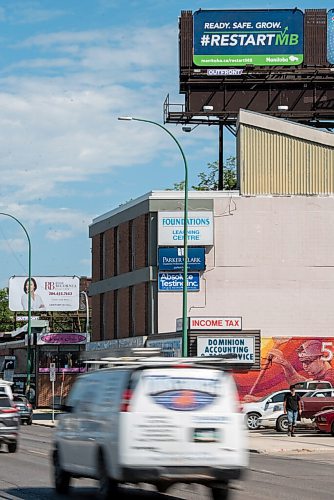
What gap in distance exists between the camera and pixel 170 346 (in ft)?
161

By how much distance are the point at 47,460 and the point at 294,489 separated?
7.88 meters

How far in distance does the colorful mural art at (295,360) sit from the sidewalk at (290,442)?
7.35m

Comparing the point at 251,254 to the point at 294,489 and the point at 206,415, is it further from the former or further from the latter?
the point at 206,415

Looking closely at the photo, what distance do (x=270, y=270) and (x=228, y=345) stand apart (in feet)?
21.9

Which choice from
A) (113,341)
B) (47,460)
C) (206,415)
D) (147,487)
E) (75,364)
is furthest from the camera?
(75,364)

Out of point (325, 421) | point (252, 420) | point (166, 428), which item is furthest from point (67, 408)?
point (252, 420)

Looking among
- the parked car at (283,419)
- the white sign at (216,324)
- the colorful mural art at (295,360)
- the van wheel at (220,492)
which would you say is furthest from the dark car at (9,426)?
the colorful mural art at (295,360)

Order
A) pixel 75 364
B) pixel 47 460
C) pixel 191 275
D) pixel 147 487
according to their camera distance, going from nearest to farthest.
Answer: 1. pixel 147 487
2. pixel 47 460
3. pixel 191 275
4. pixel 75 364

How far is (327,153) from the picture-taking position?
54406 mm

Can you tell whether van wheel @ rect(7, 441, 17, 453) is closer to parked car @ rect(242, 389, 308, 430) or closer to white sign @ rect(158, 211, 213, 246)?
parked car @ rect(242, 389, 308, 430)

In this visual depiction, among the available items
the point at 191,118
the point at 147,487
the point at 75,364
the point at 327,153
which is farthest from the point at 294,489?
the point at 75,364

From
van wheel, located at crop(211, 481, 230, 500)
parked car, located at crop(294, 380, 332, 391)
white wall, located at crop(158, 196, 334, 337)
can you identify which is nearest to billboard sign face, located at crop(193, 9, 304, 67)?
white wall, located at crop(158, 196, 334, 337)

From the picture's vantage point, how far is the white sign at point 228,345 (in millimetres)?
47125

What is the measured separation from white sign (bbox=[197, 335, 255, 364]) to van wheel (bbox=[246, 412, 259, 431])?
600cm
